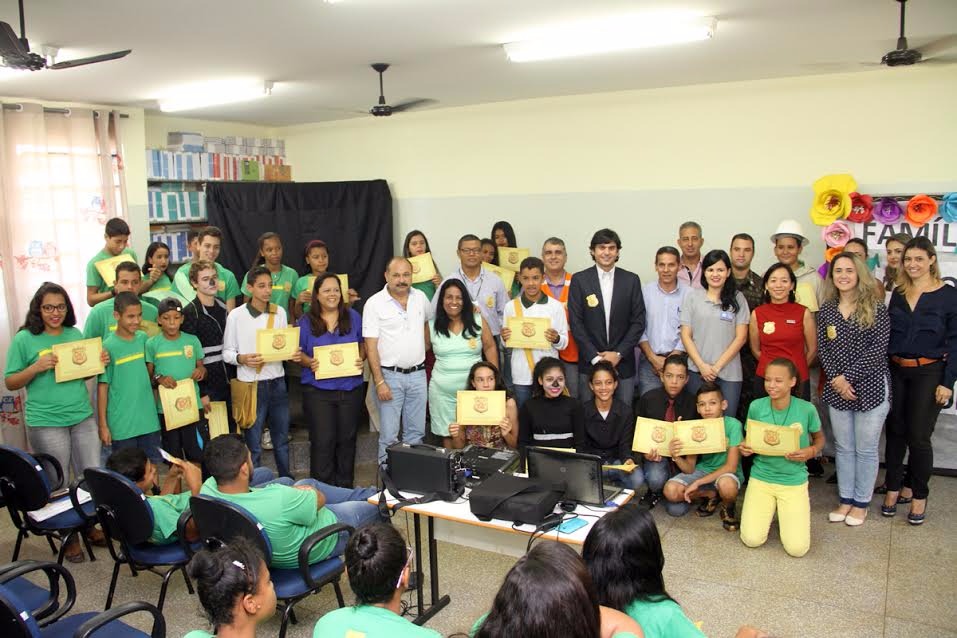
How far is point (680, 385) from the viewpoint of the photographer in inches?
191

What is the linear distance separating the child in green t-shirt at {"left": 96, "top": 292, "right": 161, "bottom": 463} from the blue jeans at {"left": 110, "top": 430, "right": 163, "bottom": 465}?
27mm

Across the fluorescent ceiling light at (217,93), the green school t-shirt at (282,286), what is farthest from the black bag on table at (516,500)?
the fluorescent ceiling light at (217,93)

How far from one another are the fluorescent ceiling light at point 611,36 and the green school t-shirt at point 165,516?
3.37 meters

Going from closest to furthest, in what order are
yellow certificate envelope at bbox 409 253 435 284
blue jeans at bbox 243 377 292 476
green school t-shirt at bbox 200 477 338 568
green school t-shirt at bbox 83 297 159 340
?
green school t-shirt at bbox 200 477 338 568 < green school t-shirt at bbox 83 297 159 340 < blue jeans at bbox 243 377 292 476 < yellow certificate envelope at bbox 409 253 435 284

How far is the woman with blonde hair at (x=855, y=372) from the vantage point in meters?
4.50

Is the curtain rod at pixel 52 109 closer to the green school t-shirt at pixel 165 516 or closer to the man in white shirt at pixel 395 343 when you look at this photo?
the man in white shirt at pixel 395 343

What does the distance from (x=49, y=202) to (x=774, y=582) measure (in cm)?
636

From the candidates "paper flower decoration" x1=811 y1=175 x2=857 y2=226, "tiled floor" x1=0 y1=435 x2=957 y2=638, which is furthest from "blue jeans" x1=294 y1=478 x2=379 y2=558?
"paper flower decoration" x1=811 y1=175 x2=857 y2=226

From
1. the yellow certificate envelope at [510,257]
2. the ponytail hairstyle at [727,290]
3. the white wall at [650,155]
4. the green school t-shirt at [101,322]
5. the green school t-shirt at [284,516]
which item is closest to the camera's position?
the green school t-shirt at [284,516]

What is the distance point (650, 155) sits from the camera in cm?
696

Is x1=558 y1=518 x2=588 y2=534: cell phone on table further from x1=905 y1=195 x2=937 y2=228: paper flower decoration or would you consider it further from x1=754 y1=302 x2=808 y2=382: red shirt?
x1=905 y1=195 x2=937 y2=228: paper flower decoration

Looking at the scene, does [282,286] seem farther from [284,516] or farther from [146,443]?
[284,516]

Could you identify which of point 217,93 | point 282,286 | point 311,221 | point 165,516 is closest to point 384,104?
point 217,93

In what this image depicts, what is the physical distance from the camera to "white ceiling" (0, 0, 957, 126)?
3984 millimetres
